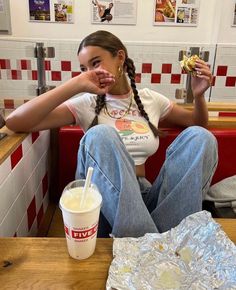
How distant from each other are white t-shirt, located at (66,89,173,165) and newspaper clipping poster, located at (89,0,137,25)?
117 centimetres

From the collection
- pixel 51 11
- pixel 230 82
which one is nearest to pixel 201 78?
pixel 230 82

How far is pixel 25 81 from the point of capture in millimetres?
2061

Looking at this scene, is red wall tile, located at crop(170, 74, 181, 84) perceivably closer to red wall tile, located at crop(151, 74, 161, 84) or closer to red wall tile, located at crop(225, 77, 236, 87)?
red wall tile, located at crop(151, 74, 161, 84)

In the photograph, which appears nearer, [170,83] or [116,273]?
[116,273]

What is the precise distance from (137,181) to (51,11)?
1.76m

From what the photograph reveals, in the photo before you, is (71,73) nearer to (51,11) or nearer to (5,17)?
(51,11)

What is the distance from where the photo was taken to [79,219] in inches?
25.0

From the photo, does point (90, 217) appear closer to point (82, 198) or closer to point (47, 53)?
point (82, 198)

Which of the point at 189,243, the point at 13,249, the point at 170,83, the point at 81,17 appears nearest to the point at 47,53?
the point at 81,17

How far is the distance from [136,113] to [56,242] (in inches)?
25.1

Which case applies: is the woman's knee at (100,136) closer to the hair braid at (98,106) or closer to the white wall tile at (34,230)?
the hair braid at (98,106)

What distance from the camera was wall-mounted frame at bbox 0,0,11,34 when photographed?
83.5 inches

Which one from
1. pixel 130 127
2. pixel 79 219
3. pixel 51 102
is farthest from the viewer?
pixel 130 127

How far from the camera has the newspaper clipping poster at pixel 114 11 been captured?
84.0 inches
